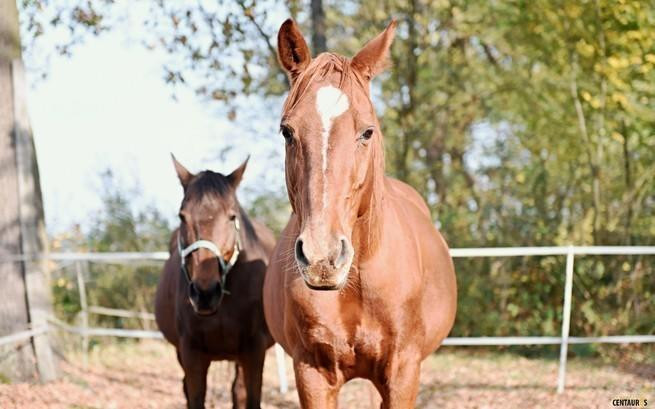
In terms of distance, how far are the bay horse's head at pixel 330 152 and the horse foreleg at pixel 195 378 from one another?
7.13 feet

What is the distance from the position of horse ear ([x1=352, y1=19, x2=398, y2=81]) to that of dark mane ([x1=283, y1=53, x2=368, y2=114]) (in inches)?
2.7

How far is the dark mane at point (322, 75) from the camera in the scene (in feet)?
8.41

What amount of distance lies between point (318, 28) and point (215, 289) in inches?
225

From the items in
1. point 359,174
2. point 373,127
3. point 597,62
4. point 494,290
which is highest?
point 597,62

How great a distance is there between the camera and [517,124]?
483 inches

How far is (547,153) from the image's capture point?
34.9ft

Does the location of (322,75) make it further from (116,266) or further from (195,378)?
(116,266)

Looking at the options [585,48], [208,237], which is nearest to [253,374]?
[208,237]

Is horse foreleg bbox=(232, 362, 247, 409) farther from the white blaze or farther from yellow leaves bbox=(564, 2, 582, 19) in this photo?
yellow leaves bbox=(564, 2, 582, 19)

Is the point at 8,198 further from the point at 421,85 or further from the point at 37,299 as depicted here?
the point at 421,85

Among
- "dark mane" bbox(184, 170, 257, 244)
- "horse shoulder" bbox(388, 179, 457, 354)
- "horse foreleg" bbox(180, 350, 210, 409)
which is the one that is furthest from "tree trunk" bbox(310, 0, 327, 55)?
"horse foreleg" bbox(180, 350, 210, 409)

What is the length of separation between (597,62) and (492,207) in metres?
2.36

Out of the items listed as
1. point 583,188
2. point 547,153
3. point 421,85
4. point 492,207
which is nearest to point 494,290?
point 492,207

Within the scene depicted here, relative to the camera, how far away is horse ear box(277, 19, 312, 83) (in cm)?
272
